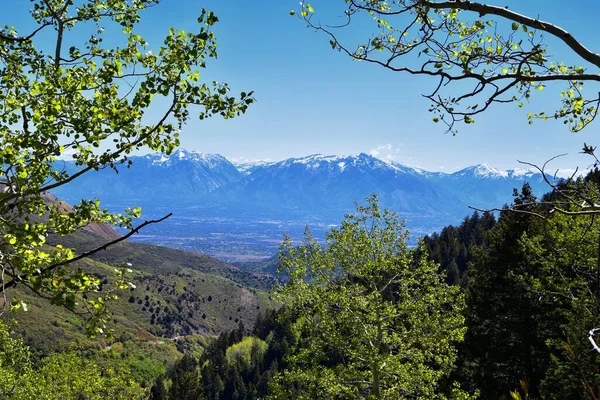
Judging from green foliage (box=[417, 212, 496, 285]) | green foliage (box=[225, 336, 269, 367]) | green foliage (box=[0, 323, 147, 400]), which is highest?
green foliage (box=[417, 212, 496, 285])

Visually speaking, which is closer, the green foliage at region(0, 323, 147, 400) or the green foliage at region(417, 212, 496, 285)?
the green foliage at region(0, 323, 147, 400)

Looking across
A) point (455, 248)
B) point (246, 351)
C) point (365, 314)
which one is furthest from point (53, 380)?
point (246, 351)

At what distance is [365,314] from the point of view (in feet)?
49.8

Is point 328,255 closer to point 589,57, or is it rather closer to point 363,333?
point 363,333

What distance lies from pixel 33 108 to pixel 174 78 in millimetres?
1926

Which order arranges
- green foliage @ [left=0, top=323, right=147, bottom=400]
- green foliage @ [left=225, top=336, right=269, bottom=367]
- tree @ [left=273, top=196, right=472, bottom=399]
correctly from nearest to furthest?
tree @ [left=273, top=196, right=472, bottom=399] < green foliage @ [left=0, top=323, right=147, bottom=400] < green foliage @ [left=225, top=336, right=269, bottom=367]

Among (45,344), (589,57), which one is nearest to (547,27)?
(589,57)

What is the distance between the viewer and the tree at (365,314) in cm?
1452

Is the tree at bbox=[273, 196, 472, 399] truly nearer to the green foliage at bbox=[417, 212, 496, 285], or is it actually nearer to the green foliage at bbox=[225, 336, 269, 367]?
the green foliage at bbox=[417, 212, 496, 285]

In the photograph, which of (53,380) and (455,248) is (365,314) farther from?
(455,248)

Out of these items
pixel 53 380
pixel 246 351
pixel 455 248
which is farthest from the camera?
pixel 246 351

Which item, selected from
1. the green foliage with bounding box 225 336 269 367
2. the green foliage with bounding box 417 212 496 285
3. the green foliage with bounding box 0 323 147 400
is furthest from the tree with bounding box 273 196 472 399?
Answer: the green foliage with bounding box 225 336 269 367

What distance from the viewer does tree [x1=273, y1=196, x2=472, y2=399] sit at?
14.5 metres

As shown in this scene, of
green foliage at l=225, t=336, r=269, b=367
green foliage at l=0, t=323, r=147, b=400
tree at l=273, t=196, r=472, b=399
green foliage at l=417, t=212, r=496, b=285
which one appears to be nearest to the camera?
tree at l=273, t=196, r=472, b=399
